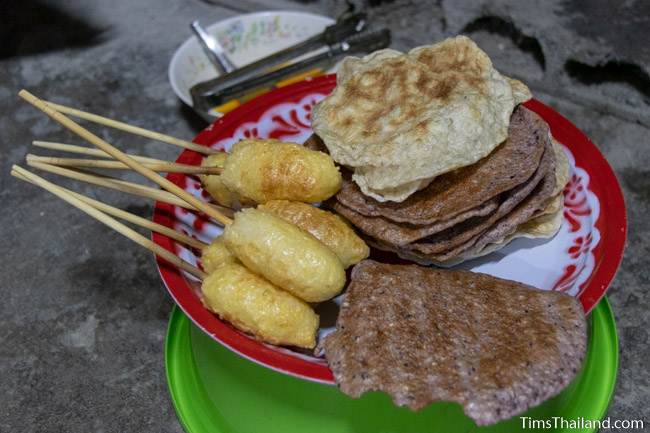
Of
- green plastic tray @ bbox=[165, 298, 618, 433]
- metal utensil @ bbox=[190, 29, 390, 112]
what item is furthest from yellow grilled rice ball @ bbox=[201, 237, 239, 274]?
metal utensil @ bbox=[190, 29, 390, 112]

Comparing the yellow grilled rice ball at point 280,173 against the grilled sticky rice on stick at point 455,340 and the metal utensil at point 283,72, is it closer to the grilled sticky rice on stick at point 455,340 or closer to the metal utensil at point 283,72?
the grilled sticky rice on stick at point 455,340

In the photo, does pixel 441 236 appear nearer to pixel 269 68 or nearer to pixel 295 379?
pixel 295 379

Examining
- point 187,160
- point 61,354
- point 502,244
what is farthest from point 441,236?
point 61,354

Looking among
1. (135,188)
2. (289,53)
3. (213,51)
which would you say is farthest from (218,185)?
(213,51)

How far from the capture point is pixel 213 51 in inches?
133

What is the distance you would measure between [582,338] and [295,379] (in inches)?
27.3

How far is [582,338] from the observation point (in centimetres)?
145

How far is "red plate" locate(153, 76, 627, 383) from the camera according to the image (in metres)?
1.60

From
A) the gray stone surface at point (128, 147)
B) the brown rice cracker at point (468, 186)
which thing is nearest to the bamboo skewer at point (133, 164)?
the brown rice cracker at point (468, 186)

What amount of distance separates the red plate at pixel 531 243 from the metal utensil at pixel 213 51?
1.15 m

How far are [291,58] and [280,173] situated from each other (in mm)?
1560

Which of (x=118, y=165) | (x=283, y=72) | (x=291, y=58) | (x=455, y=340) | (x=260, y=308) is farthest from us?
(x=291, y=58)

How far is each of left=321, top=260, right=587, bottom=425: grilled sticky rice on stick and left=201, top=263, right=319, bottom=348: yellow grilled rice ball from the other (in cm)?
10

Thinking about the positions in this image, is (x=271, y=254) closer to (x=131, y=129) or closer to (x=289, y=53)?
(x=131, y=129)
